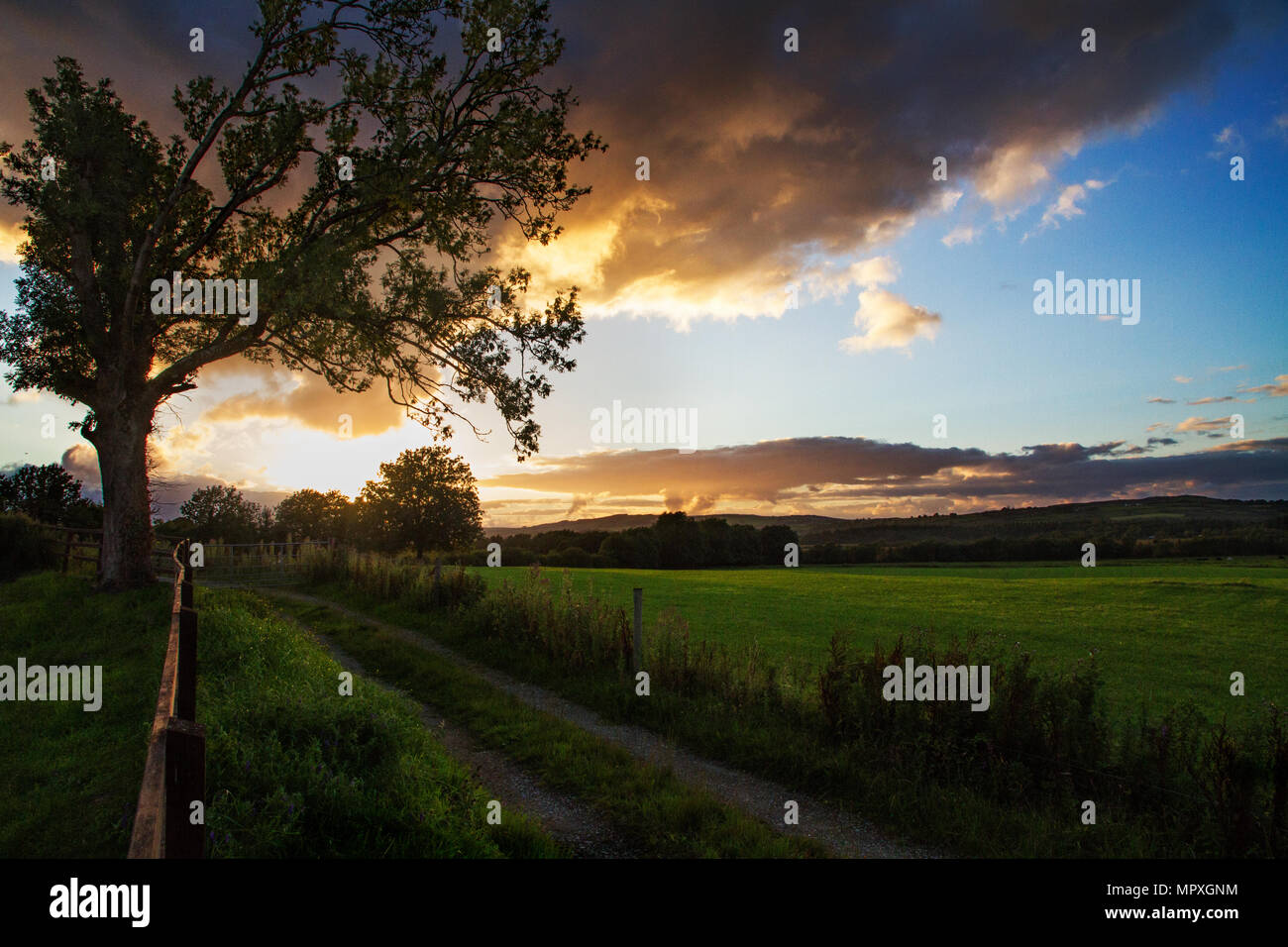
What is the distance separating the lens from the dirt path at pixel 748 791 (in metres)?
6.59

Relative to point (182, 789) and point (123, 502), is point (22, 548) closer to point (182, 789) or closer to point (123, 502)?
point (123, 502)

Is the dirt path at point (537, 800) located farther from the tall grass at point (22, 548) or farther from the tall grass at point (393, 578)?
the tall grass at point (22, 548)

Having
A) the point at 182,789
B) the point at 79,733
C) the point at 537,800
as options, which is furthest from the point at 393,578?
the point at 182,789

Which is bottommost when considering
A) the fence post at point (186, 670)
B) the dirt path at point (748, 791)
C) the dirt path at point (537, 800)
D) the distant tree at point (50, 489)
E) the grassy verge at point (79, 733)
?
the dirt path at point (748, 791)

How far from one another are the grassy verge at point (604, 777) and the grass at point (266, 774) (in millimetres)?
1224

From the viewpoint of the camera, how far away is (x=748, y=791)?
25.8ft

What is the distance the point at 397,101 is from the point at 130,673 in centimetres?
1518

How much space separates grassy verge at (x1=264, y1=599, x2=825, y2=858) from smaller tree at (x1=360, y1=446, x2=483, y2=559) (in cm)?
5506

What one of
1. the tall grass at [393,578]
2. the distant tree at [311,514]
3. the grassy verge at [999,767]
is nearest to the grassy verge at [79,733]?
the grassy verge at [999,767]

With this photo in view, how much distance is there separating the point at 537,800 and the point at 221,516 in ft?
334

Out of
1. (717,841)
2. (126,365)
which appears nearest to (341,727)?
(717,841)

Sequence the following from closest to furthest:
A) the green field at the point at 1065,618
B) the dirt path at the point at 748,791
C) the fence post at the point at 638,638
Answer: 1. the dirt path at the point at 748,791
2. the fence post at the point at 638,638
3. the green field at the point at 1065,618

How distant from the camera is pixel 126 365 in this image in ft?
63.6

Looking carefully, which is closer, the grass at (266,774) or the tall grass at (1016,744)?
the grass at (266,774)
